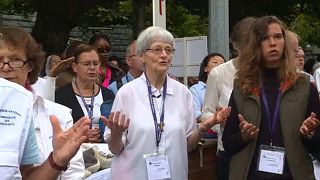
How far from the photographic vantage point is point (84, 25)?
23344mm

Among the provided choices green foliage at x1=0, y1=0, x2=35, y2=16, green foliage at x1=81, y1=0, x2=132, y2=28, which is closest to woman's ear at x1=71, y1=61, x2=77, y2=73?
green foliage at x1=0, y1=0, x2=35, y2=16

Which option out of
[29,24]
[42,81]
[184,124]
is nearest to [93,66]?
[42,81]

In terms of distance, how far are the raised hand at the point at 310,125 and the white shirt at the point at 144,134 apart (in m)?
0.85

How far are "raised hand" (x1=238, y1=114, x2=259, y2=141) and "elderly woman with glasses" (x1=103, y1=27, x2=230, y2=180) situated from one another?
0.72 ft

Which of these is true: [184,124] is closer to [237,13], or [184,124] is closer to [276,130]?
[276,130]

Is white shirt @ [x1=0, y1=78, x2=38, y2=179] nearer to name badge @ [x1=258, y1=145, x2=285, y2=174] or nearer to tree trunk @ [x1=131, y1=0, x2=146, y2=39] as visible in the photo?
name badge @ [x1=258, y1=145, x2=285, y2=174]

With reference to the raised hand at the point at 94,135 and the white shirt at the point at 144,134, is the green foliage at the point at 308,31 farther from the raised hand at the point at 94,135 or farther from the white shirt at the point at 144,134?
the white shirt at the point at 144,134

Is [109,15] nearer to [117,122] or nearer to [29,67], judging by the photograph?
[117,122]

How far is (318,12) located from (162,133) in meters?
18.4

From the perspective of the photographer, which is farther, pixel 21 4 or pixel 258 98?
pixel 21 4

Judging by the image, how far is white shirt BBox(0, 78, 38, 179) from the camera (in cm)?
239

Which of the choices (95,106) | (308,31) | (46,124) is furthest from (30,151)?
(308,31)

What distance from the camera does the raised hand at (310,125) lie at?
365cm

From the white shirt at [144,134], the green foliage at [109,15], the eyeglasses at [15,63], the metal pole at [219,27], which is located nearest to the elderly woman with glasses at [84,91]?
the white shirt at [144,134]
